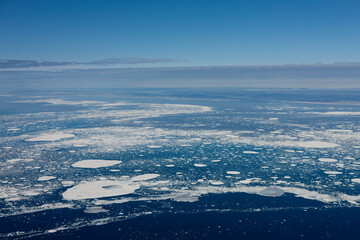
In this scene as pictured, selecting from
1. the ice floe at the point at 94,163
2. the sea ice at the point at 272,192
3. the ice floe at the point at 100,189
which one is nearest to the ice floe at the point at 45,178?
the ice floe at the point at 100,189

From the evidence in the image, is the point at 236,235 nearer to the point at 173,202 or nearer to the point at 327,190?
the point at 173,202

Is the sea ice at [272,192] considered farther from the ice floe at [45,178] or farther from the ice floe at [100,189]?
the ice floe at [45,178]

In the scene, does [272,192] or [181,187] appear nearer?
[272,192]

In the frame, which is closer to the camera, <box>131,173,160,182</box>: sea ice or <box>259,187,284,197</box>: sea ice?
<box>259,187,284,197</box>: sea ice

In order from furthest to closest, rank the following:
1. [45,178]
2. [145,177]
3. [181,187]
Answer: [145,177] → [45,178] → [181,187]

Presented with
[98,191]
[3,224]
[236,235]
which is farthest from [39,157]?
[236,235]

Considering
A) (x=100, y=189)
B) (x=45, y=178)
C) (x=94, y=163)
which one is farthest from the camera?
(x=94, y=163)

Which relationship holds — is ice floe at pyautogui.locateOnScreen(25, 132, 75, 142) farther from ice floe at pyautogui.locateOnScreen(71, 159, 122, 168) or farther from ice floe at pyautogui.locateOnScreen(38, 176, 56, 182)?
ice floe at pyautogui.locateOnScreen(38, 176, 56, 182)

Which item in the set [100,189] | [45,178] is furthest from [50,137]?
[100,189]

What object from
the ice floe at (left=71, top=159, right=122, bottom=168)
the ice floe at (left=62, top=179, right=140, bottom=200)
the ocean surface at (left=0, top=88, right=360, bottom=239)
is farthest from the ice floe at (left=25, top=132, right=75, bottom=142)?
the ice floe at (left=62, top=179, right=140, bottom=200)

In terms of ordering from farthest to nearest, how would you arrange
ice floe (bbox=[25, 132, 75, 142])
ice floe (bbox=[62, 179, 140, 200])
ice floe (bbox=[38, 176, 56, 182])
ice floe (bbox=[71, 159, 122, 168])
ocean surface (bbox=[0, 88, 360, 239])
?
ice floe (bbox=[25, 132, 75, 142]) → ice floe (bbox=[71, 159, 122, 168]) → ice floe (bbox=[38, 176, 56, 182]) → ice floe (bbox=[62, 179, 140, 200]) → ocean surface (bbox=[0, 88, 360, 239])

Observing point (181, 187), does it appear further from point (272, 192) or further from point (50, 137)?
point (50, 137)
